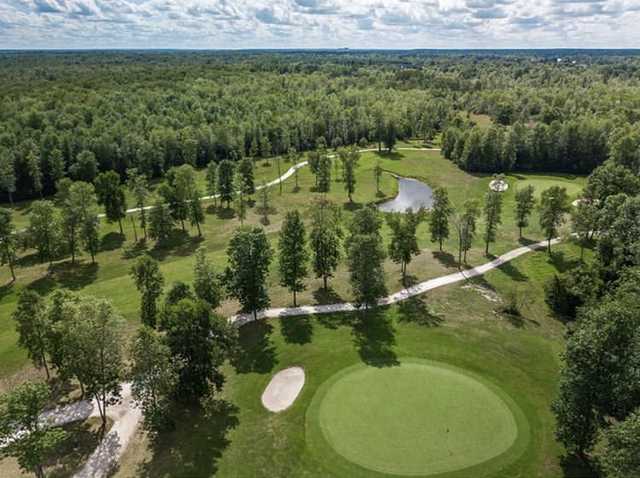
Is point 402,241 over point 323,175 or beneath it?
over

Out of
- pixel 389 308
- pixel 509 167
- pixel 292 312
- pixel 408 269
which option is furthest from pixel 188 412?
pixel 509 167

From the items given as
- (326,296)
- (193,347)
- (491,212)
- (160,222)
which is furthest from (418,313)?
(160,222)

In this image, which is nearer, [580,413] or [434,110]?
[580,413]

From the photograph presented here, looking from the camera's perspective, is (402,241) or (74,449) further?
(402,241)

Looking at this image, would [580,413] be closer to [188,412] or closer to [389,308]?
[389,308]

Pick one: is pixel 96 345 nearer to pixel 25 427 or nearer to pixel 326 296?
pixel 25 427

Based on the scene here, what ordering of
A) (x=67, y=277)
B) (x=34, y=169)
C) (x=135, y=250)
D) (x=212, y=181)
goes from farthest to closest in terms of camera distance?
(x=34, y=169) < (x=212, y=181) < (x=135, y=250) < (x=67, y=277)
